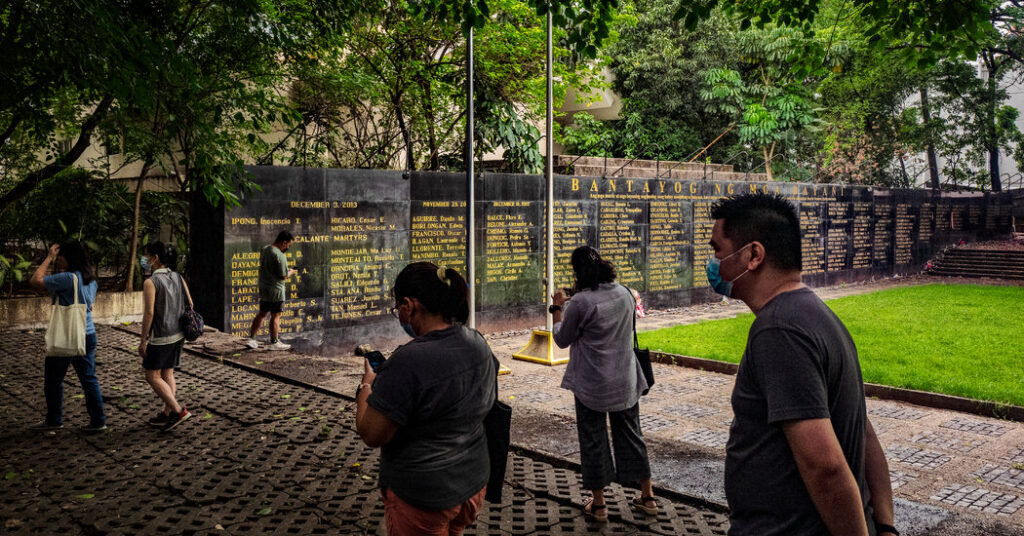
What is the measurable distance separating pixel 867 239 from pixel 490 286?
1501 cm

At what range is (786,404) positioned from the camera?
6.82ft

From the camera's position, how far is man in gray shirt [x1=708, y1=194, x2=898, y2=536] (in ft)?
6.77

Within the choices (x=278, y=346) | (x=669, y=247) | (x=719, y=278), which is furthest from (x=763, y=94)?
(x=719, y=278)

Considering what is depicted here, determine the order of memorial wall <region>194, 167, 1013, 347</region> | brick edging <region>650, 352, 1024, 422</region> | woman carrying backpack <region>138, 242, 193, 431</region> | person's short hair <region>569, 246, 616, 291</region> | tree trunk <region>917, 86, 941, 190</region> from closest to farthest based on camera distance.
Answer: person's short hair <region>569, 246, 616, 291</region> → woman carrying backpack <region>138, 242, 193, 431</region> → brick edging <region>650, 352, 1024, 422</region> → memorial wall <region>194, 167, 1013, 347</region> → tree trunk <region>917, 86, 941, 190</region>

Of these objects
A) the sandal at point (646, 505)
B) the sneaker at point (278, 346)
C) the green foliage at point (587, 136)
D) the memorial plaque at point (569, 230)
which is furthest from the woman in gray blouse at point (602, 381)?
the green foliage at point (587, 136)

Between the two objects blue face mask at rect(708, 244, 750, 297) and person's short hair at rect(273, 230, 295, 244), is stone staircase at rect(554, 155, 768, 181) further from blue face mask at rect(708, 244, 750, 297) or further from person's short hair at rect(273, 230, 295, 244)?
blue face mask at rect(708, 244, 750, 297)

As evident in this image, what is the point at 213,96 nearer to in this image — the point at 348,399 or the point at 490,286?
the point at 348,399

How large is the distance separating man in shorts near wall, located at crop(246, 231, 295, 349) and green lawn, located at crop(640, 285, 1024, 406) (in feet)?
18.7

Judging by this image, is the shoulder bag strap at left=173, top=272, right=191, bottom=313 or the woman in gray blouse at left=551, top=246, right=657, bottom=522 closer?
the woman in gray blouse at left=551, top=246, right=657, bottom=522

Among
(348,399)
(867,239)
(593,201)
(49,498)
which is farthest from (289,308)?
(867,239)

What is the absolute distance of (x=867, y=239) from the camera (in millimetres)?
23344

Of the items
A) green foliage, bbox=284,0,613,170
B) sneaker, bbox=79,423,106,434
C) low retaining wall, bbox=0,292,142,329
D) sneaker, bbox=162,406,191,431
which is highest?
green foliage, bbox=284,0,613,170

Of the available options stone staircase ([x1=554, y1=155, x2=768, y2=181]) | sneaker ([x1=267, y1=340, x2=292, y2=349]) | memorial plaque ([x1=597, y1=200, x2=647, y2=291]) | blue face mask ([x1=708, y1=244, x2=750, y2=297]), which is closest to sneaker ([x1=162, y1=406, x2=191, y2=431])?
sneaker ([x1=267, y1=340, x2=292, y2=349])

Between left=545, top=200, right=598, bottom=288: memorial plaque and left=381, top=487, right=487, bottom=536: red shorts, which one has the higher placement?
left=545, top=200, right=598, bottom=288: memorial plaque
